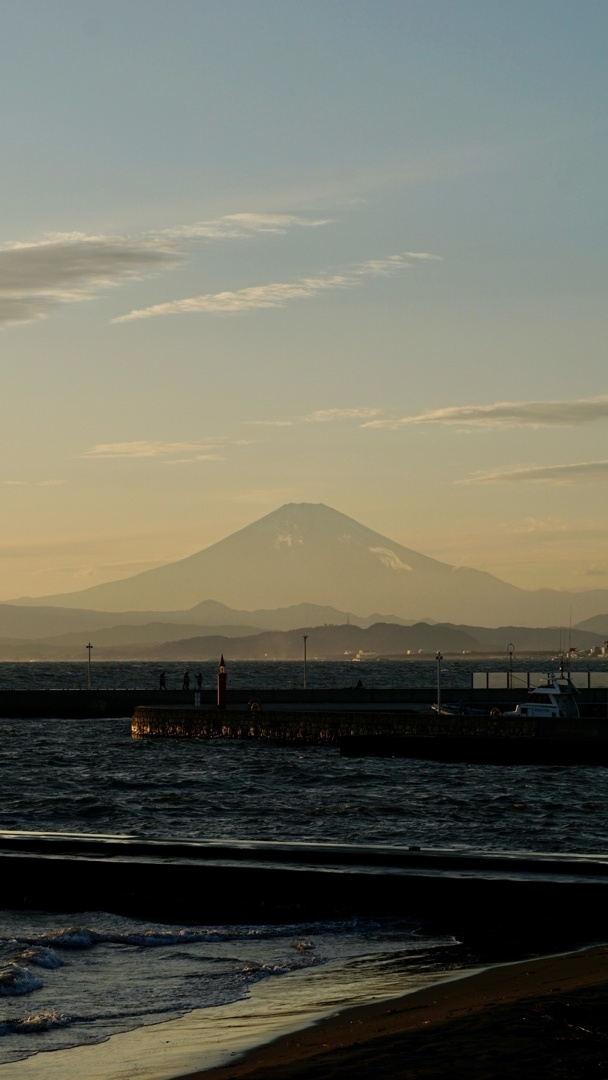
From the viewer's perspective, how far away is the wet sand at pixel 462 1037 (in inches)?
419

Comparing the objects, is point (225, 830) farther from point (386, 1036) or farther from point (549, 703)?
point (549, 703)

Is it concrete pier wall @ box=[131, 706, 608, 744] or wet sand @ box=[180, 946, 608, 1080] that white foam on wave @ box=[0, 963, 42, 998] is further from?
concrete pier wall @ box=[131, 706, 608, 744]

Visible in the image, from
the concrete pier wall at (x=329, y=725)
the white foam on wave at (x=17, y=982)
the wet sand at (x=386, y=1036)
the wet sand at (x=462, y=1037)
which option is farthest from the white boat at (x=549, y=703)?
the white foam on wave at (x=17, y=982)

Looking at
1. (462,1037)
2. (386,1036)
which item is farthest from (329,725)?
(462,1037)

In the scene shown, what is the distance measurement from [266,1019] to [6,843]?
10.1m

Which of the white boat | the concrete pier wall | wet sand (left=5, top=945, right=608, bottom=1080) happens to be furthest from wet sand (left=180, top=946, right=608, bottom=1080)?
the white boat

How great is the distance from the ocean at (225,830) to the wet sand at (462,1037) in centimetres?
116

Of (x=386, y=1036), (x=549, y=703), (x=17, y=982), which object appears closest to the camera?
(x=386, y=1036)

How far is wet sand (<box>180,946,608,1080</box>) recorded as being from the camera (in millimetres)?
10648

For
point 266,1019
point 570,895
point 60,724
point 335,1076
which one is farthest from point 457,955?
point 60,724

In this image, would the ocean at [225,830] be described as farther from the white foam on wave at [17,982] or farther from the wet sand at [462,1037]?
the wet sand at [462,1037]

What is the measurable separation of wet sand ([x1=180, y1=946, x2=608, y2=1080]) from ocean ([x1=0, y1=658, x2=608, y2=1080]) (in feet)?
3.81

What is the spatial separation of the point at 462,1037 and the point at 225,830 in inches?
857

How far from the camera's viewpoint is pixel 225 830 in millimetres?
32938
